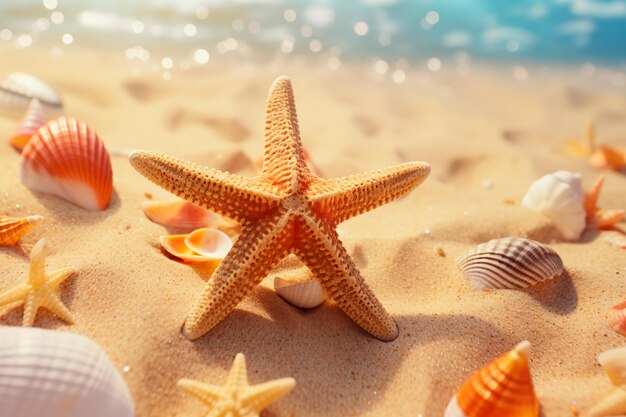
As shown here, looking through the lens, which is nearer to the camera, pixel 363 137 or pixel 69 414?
pixel 69 414

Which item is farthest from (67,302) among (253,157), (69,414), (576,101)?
(576,101)

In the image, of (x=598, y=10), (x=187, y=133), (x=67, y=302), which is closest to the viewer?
(x=67, y=302)

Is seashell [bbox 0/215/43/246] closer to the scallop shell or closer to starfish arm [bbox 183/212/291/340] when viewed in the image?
the scallop shell

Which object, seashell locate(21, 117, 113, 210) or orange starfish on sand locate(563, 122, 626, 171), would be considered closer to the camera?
seashell locate(21, 117, 113, 210)

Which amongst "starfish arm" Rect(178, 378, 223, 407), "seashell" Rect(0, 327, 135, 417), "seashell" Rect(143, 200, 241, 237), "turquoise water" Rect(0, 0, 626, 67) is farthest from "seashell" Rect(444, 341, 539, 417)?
"turquoise water" Rect(0, 0, 626, 67)

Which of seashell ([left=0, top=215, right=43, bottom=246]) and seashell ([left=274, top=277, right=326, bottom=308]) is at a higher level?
seashell ([left=0, top=215, right=43, bottom=246])

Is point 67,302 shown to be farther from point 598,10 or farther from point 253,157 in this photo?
point 598,10

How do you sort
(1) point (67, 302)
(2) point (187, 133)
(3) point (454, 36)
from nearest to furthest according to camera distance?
→ (1) point (67, 302)
(2) point (187, 133)
(3) point (454, 36)

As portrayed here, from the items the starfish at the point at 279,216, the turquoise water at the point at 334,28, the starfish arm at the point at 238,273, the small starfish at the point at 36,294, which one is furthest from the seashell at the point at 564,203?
the turquoise water at the point at 334,28
